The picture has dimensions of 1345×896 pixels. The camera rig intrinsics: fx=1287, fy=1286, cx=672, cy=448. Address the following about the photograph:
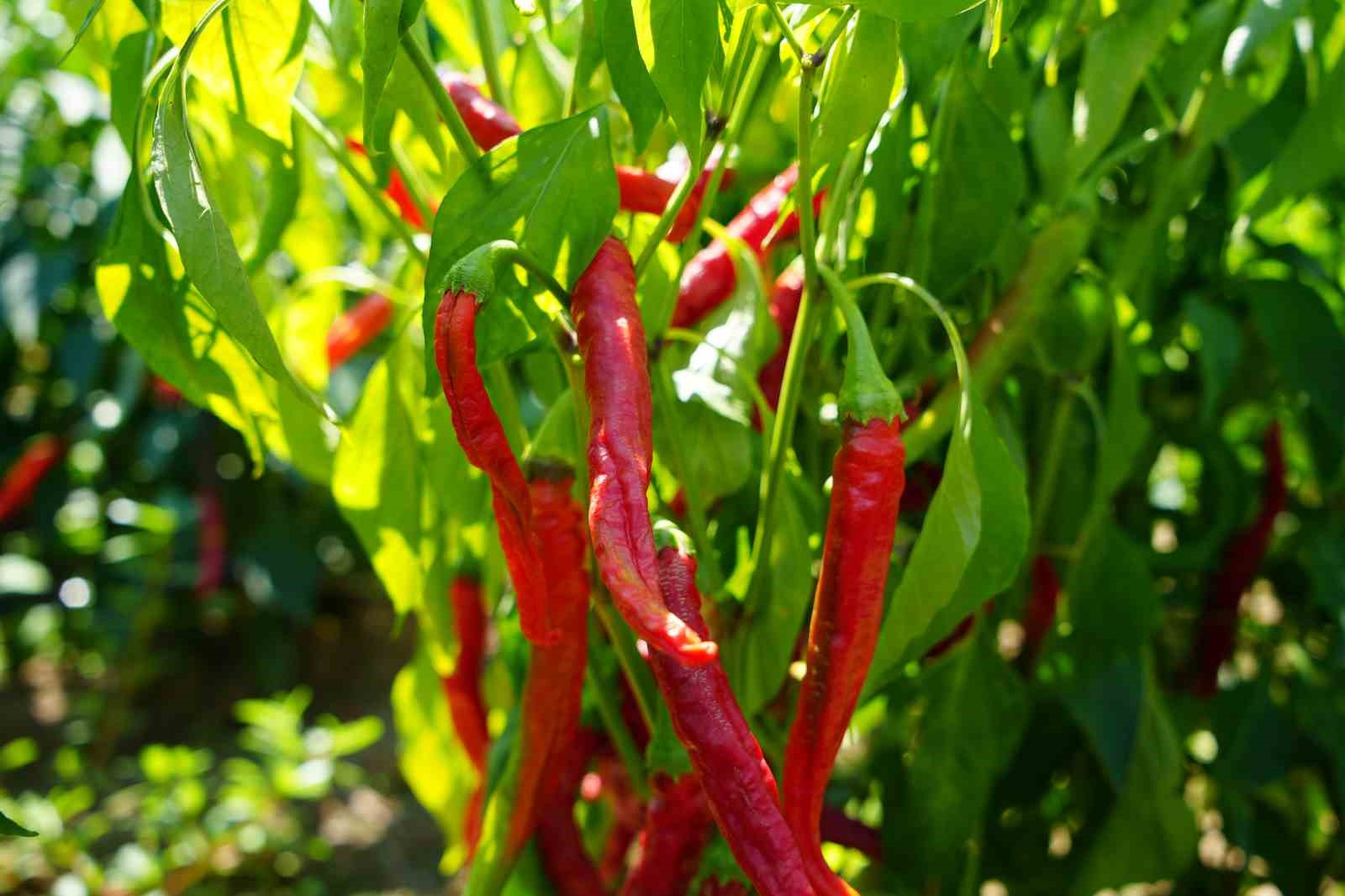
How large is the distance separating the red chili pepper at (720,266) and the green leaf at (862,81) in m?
0.18

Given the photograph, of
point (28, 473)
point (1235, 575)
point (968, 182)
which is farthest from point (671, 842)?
point (28, 473)

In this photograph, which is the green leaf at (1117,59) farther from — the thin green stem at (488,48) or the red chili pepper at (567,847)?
Result: the red chili pepper at (567,847)

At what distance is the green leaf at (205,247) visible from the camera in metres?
0.52

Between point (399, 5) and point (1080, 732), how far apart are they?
82 centimetres

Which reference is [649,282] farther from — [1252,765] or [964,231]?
[1252,765]

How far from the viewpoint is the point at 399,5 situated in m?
0.51

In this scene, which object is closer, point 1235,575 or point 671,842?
point 671,842

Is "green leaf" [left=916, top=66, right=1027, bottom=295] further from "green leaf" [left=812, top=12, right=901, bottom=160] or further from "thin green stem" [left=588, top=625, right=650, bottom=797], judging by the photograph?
"thin green stem" [left=588, top=625, right=650, bottom=797]

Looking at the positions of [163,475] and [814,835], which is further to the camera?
[163,475]

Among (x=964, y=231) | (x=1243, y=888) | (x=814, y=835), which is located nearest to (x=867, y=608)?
(x=814, y=835)

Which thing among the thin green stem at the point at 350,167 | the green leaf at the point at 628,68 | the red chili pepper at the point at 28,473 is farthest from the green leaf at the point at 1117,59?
the red chili pepper at the point at 28,473

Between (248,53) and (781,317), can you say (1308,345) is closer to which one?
(781,317)

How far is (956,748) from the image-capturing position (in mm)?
837

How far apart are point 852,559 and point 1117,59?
337 millimetres
